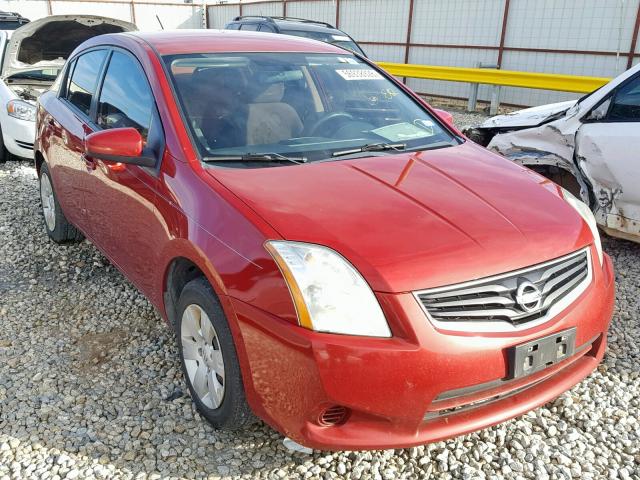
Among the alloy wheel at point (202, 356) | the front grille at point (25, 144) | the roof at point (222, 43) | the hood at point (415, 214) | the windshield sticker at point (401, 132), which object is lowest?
the front grille at point (25, 144)

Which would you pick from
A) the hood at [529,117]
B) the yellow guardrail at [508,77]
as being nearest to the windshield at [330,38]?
the yellow guardrail at [508,77]

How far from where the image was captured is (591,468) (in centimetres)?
243

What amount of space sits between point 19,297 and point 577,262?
3.49 metres

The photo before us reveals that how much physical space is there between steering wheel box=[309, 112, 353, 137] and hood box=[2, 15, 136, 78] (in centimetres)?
561

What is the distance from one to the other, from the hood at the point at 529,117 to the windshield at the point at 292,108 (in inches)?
71.6

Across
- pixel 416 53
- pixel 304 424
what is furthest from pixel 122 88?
pixel 416 53

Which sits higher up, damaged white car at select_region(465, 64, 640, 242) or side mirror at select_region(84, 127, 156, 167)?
side mirror at select_region(84, 127, 156, 167)

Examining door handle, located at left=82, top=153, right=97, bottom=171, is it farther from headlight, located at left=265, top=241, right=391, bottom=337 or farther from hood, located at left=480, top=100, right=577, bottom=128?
hood, located at left=480, top=100, right=577, bottom=128

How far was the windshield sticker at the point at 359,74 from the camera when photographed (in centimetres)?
354

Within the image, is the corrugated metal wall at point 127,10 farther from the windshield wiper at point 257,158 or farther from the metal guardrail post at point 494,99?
the windshield wiper at point 257,158

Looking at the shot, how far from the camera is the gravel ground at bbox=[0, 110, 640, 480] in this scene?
240cm

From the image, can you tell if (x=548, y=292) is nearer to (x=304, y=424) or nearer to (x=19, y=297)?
(x=304, y=424)

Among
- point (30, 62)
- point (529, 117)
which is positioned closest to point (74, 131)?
point (529, 117)

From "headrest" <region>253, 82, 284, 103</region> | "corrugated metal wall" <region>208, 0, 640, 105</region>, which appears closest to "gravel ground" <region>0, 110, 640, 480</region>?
"headrest" <region>253, 82, 284, 103</region>
